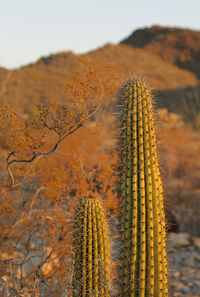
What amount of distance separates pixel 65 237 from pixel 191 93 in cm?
3146

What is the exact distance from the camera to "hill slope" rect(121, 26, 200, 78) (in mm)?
51859

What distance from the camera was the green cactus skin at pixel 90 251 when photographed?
108 inches

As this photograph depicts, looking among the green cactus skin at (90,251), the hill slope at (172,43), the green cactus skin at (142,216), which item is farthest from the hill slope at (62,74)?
the green cactus skin at (142,216)

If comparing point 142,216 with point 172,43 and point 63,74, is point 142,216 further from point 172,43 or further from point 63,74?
point 172,43

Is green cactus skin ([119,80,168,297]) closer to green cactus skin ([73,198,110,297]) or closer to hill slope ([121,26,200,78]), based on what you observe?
green cactus skin ([73,198,110,297])

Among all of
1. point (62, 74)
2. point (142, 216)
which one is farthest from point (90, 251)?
point (62, 74)

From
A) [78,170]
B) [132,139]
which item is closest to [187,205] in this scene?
[78,170]

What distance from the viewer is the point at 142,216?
2543 mm

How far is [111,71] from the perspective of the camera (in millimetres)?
3654

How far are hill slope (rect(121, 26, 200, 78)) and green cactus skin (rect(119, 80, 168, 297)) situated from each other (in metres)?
50.0

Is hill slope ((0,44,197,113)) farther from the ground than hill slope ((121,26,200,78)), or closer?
closer

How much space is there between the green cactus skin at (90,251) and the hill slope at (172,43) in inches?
1971

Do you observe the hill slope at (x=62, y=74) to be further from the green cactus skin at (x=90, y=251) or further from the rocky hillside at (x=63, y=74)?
the green cactus skin at (x=90, y=251)

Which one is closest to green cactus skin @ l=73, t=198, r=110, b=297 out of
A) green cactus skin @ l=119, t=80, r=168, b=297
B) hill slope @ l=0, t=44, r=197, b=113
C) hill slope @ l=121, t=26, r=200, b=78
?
green cactus skin @ l=119, t=80, r=168, b=297
